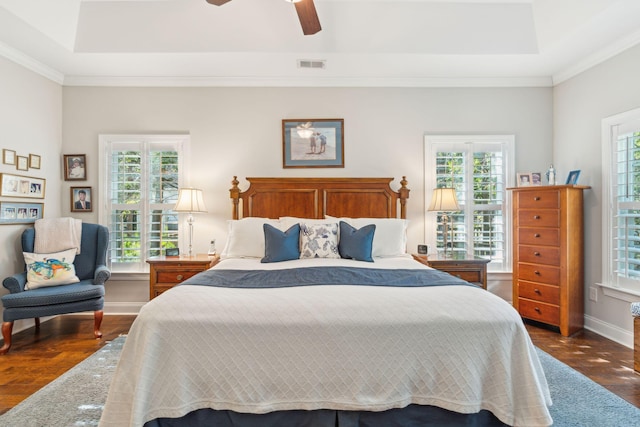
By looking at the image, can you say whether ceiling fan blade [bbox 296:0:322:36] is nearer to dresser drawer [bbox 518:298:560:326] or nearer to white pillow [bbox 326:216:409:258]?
white pillow [bbox 326:216:409:258]

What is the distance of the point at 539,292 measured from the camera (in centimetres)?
363

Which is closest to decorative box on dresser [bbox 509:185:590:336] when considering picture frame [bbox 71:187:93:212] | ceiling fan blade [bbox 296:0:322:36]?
ceiling fan blade [bbox 296:0:322:36]

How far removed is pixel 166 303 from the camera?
5.93ft

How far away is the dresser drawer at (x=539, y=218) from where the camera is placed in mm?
3482

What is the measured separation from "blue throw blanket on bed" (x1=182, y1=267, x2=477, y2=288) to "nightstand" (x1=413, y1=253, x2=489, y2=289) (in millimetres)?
1096

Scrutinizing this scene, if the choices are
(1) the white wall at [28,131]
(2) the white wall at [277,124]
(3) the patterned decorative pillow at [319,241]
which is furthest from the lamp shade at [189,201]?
(1) the white wall at [28,131]

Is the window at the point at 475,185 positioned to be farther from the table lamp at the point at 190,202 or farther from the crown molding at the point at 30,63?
the crown molding at the point at 30,63

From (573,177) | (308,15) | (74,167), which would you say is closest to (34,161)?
(74,167)

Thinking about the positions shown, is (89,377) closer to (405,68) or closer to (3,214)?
(3,214)

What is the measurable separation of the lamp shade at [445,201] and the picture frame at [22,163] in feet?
14.9

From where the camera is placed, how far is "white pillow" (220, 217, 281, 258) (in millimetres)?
3373

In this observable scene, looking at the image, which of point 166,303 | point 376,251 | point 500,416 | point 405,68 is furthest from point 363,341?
point 405,68

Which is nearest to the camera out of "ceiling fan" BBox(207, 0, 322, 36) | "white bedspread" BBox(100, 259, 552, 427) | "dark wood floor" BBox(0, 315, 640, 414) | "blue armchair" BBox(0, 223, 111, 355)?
"white bedspread" BBox(100, 259, 552, 427)

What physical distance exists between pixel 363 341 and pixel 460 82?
3717 millimetres
